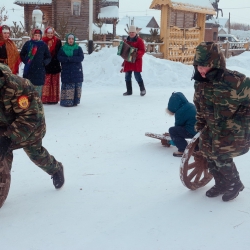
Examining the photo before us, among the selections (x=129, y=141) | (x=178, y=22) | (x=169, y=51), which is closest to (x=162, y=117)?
(x=129, y=141)

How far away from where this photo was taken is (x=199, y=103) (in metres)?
3.37

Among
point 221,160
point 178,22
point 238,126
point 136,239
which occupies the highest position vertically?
point 178,22

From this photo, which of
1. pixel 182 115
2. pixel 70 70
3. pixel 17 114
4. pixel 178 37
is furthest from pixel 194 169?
pixel 178 37

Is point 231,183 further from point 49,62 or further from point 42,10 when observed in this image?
point 42,10

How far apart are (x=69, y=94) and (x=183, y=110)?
12.4 feet

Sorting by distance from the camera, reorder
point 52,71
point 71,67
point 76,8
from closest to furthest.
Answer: point 71,67
point 52,71
point 76,8

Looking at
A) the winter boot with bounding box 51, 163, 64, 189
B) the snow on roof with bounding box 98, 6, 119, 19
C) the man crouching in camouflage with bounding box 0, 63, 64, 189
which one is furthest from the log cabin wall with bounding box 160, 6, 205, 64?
the snow on roof with bounding box 98, 6, 119, 19

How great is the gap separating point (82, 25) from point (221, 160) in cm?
2805

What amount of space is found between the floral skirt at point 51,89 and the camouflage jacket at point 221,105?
5299 millimetres

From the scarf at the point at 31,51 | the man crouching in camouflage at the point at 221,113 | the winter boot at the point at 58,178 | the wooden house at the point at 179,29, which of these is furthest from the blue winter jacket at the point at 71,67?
the wooden house at the point at 179,29

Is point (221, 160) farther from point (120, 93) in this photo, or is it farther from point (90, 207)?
point (120, 93)

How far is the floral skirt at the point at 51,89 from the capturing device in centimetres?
823

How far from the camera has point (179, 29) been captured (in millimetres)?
15188

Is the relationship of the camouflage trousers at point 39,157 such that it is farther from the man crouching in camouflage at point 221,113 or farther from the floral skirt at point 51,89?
the floral skirt at point 51,89
